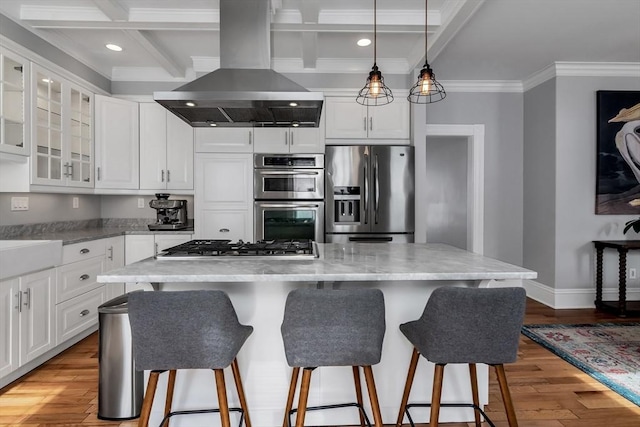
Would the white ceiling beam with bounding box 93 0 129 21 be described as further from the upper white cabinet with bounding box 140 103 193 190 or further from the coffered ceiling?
the upper white cabinet with bounding box 140 103 193 190

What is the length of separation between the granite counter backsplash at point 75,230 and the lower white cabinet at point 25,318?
1.36ft

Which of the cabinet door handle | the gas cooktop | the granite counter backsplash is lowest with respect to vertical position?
the cabinet door handle

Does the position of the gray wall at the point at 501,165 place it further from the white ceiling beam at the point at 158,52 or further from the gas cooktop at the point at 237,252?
the gas cooktop at the point at 237,252

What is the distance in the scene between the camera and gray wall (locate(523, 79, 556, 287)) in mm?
4293

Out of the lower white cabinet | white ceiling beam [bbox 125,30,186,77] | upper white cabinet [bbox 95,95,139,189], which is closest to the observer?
the lower white cabinet

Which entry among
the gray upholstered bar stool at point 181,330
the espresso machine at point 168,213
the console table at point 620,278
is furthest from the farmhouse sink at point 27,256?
the console table at point 620,278

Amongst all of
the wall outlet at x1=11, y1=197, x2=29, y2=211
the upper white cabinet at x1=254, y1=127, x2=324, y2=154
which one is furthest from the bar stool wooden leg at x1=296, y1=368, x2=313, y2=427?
the wall outlet at x1=11, y1=197, x2=29, y2=211

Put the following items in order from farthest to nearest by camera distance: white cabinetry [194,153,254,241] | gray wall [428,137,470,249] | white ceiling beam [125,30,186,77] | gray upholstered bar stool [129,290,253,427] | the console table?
gray wall [428,137,470,249], white cabinetry [194,153,254,241], the console table, white ceiling beam [125,30,186,77], gray upholstered bar stool [129,290,253,427]

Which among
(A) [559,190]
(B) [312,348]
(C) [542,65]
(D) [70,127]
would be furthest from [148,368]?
(C) [542,65]

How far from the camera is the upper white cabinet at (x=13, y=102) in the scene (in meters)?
2.77

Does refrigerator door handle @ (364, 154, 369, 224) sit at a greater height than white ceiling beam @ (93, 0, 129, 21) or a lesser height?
lesser

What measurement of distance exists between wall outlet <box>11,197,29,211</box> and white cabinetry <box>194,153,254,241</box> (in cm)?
144

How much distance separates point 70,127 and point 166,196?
1.08m

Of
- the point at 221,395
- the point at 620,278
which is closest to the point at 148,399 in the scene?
the point at 221,395
